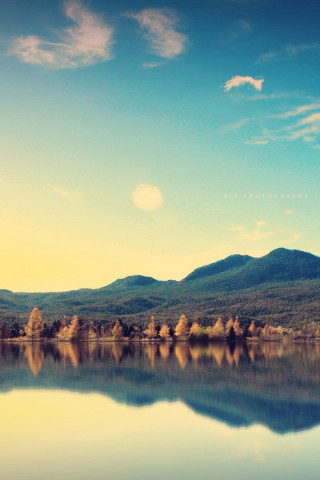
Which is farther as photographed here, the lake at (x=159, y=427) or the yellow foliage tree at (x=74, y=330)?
the yellow foliage tree at (x=74, y=330)

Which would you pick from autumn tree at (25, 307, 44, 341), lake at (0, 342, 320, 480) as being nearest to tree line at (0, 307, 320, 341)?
autumn tree at (25, 307, 44, 341)

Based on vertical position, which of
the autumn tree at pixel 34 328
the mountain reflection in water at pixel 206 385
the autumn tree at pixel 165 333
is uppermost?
the autumn tree at pixel 34 328

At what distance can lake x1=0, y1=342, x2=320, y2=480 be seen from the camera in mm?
19875

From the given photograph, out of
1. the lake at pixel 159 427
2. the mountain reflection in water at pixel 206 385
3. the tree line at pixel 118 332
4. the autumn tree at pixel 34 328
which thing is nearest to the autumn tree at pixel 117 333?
the tree line at pixel 118 332

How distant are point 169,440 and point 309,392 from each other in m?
18.6

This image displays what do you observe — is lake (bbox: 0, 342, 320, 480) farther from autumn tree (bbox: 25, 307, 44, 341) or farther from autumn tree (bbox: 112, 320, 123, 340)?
autumn tree (bbox: 112, 320, 123, 340)

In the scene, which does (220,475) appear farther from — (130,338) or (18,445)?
(130,338)

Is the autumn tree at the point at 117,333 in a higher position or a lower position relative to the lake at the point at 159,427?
lower

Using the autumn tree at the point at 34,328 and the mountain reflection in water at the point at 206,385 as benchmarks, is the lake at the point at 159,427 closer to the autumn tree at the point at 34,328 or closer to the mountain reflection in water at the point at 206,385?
the mountain reflection in water at the point at 206,385

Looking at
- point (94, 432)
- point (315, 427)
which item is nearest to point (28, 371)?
point (94, 432)

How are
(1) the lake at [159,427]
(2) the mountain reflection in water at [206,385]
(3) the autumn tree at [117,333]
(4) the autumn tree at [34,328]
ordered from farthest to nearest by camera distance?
(3) the autumn tree at [117,333] → (4) the autumn tree at [34,328] → (2) the mountain reflection in water at [206,385] → (1) the lake at [159,427]

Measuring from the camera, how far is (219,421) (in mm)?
27891

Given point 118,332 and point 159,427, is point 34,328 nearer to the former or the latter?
point 118,332

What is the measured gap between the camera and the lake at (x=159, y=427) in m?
19.9
